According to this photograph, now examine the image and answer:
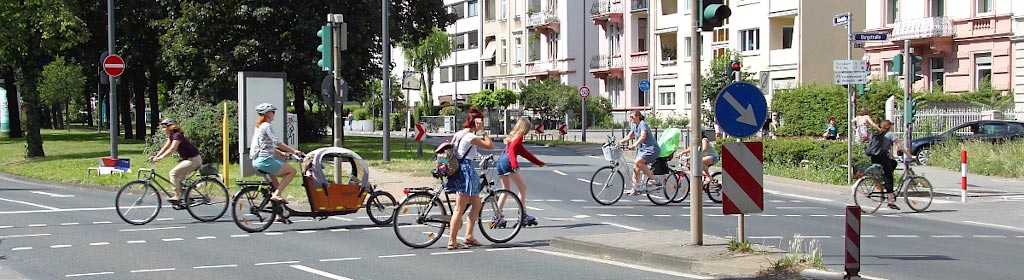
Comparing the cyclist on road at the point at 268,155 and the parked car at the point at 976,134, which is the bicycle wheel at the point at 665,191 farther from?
the parked car at the point at 976,134

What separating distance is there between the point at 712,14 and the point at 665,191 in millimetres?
8183

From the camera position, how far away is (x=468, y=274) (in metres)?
10.4

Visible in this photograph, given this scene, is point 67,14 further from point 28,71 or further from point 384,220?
point 384,220

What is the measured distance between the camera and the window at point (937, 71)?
43.1 meters

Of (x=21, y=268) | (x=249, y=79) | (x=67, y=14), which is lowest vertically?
(x=21, y=268)

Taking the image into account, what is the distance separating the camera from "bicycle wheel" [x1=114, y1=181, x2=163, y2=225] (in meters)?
15.1

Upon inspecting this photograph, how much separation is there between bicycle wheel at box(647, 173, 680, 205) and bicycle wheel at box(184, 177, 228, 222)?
22.9ft

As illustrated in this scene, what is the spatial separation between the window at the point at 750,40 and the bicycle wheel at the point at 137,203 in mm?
41063

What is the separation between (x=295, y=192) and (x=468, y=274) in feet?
30.1

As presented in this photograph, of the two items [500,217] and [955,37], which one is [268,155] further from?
[955,37]

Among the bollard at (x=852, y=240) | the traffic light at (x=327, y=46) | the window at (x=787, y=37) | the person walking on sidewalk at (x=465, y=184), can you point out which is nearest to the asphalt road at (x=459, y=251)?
the person walking on sidewalk at (x=465, y=184)

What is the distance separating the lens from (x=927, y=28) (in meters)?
41.8

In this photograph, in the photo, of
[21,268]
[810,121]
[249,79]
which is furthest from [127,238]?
[810,121]

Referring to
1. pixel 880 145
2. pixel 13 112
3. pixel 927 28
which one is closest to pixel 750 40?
pixel 927 28
